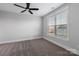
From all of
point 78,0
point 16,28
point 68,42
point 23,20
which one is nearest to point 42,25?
point 23,20

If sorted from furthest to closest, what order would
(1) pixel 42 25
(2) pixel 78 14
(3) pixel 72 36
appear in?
(1) pixel 42 25
(3) pixel 72 36
(2) pixel 78 14

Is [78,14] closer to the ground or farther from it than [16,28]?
farther from it

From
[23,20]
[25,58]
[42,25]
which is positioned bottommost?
[25,58]

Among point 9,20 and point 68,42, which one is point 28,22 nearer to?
point 9,20

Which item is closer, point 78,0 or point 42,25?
point 78,0

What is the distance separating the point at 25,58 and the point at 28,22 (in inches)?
232

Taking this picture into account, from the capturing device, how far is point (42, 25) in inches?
286

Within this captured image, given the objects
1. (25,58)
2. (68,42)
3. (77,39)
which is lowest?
(68,42)

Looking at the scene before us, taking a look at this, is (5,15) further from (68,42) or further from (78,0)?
(78,0)

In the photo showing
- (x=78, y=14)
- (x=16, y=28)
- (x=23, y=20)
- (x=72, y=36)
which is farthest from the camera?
(x=23, y=20)

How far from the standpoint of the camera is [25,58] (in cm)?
74

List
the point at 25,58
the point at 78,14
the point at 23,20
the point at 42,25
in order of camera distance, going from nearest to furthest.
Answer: the point at 25,58 → the point at 78,14 → the point at 23,20 → the point at 42,25

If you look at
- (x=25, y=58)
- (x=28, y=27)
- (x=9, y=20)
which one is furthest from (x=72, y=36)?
(x=9, y=20)

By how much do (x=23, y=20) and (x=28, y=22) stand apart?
0.54 meters
